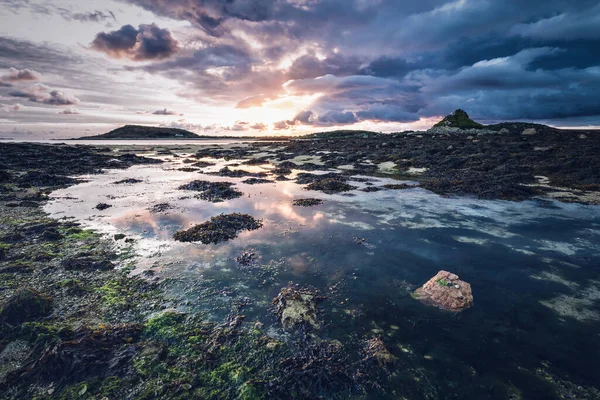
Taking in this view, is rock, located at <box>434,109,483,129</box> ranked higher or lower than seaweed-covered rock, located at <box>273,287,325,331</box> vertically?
higher

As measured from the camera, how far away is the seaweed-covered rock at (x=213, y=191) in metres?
15.3

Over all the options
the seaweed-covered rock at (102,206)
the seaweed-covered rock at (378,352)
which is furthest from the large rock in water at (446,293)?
the seaweed-covered rock at (102,206)

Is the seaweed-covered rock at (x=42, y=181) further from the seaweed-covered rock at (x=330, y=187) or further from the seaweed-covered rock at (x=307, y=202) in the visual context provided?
the seaweed-covered rock at (x=330, y=187)

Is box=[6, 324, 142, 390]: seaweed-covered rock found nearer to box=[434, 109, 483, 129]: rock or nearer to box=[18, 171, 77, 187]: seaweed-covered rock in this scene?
box=[18, 171, 77, 187]: seaweed-covered rock

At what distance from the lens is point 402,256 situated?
309 inches

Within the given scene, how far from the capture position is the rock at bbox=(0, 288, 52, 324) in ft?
16.4

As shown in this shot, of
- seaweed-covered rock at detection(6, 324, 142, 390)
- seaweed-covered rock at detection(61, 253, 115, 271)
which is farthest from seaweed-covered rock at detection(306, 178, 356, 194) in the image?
seaweed-covered rock at detection(6, 324, 142, 390)

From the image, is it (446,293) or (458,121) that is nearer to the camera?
(446,293)

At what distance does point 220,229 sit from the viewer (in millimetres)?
9688

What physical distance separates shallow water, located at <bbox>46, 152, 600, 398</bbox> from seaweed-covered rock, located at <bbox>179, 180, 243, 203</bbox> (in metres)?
1.73

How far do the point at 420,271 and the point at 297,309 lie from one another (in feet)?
12.4

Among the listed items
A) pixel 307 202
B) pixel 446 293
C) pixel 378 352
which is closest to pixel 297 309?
pixel 378 352

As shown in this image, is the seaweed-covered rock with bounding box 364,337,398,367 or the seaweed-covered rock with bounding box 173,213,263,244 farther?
the seaweed-covered rock with bounding box 173,213,263,244

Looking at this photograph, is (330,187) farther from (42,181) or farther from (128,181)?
(42,181)
